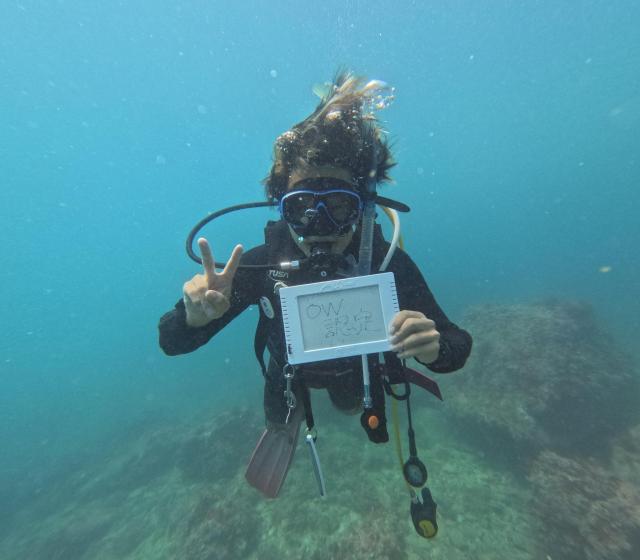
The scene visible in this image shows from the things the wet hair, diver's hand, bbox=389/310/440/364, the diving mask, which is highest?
the wet hair

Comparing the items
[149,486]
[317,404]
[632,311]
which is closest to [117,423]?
[149,486]

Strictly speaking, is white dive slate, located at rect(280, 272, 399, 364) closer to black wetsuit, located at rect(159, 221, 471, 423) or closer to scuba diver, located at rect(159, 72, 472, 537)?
scuba diver, located at rect(159, 72, 472, 537)

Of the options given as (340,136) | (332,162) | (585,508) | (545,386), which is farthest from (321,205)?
(545,386)

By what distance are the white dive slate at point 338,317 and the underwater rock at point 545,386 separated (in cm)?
835

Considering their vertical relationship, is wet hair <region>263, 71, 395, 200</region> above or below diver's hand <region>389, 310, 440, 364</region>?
above

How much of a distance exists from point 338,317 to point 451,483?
7227 mm

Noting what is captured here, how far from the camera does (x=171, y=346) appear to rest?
259 centimetres

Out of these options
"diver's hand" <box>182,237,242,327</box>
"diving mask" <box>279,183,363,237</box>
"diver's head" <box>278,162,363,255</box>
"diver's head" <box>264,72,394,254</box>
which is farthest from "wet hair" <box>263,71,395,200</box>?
"diver's hand" <box>182,237,242,327</box>

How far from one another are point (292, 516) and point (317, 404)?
16.7 feet

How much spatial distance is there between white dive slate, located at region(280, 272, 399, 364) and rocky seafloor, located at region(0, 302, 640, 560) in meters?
5.70

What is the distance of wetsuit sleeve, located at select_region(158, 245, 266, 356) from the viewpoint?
2455 millimetres

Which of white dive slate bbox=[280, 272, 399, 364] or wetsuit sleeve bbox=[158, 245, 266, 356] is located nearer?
white dive slate bbox=[280, 272, 399, 364]

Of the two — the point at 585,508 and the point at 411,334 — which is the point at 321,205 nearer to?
the point at 411,334

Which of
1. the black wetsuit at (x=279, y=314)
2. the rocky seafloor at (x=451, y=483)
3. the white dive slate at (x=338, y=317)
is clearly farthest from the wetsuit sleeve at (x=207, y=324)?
the rocky seafloor at (x=451, y=483)
